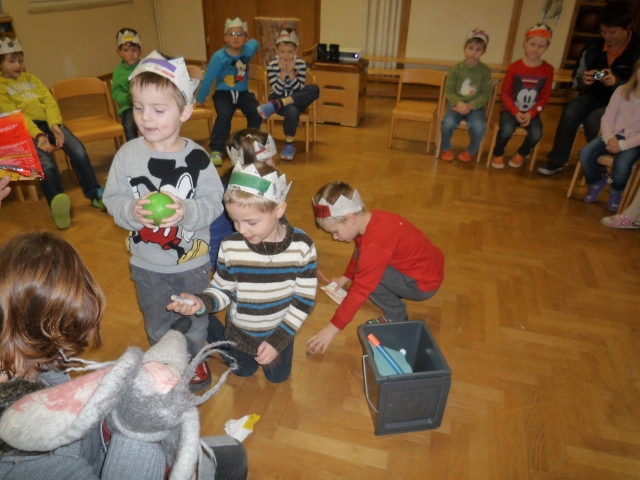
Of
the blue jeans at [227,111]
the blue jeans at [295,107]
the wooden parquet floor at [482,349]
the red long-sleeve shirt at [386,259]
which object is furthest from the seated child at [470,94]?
the red long-sleeve shirt at [386,259]

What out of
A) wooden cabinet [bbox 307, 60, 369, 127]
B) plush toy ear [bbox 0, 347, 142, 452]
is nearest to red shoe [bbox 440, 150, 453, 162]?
wooden cabinet [bbox 307, 60, 369, 127]

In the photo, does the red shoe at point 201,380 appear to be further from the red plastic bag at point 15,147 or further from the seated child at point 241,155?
the red plastic bag at point 15,147

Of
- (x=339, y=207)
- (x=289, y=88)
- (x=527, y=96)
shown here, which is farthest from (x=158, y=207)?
(x=527, y=96)

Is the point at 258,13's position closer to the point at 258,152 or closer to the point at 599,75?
the point at 599,75

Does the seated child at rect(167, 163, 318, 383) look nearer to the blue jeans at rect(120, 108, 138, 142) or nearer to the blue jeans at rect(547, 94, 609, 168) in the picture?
the blue jeans at rect(120, 108, 138, 142)

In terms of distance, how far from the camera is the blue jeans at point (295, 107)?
4645 mm

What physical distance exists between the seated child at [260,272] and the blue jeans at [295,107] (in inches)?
119

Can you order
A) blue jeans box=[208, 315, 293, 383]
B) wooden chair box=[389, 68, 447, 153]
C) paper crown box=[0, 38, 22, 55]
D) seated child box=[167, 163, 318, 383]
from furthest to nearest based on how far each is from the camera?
wooden chair box=[389, 68, 447, 153] < paper crown box=[0, 38, 22, 55] < blue jeans box=[208, 315, 293, 383] < seated child box=[167, 163, 318, 383]

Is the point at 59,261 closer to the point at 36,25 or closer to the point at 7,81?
the point at 7,81

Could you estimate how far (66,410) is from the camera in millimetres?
701

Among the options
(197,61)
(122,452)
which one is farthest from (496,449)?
(197,61)

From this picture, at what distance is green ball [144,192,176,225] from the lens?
1504 millimetres

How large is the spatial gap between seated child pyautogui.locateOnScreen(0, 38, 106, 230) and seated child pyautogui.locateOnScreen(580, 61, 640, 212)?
4.06 meters

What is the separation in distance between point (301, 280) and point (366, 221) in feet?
1.69
